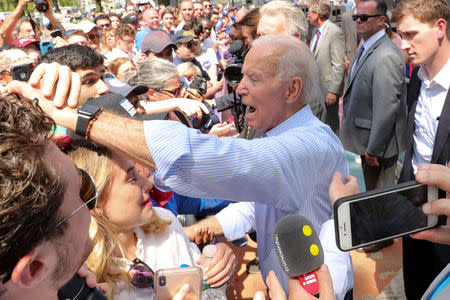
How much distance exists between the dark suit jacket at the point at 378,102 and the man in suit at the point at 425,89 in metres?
0.50

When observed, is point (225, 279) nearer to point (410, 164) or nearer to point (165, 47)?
point (410, 164)

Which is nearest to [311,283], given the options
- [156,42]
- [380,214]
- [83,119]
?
[380,214]

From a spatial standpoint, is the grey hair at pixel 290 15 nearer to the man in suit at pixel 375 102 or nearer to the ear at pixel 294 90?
the man in suit at pixel 375 102

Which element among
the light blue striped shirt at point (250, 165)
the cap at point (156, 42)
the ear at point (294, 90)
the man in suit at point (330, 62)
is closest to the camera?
the light blue striped shirt at point (250, 165)

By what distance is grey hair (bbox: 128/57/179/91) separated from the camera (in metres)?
3.25

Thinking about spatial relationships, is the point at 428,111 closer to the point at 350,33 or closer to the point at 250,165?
the point at 250,165

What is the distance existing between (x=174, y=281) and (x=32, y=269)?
54 cm

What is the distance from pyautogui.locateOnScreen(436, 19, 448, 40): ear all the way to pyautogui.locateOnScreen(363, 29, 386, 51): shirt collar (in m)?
0.99

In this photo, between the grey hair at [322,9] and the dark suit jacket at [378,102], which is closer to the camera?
the dark suit jacket at [378,102]

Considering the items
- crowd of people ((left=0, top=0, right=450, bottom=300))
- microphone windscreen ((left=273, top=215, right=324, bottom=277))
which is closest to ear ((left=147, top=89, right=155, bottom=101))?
crowd of people ((left=0, top=0, right=450, bottom=300))

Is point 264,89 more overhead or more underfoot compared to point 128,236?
more overhead

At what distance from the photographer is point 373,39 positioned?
3.57 m

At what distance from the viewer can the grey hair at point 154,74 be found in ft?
10.7

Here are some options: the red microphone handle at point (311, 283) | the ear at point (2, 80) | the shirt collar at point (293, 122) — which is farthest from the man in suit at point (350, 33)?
the red microphone handle at point (311, 283)
